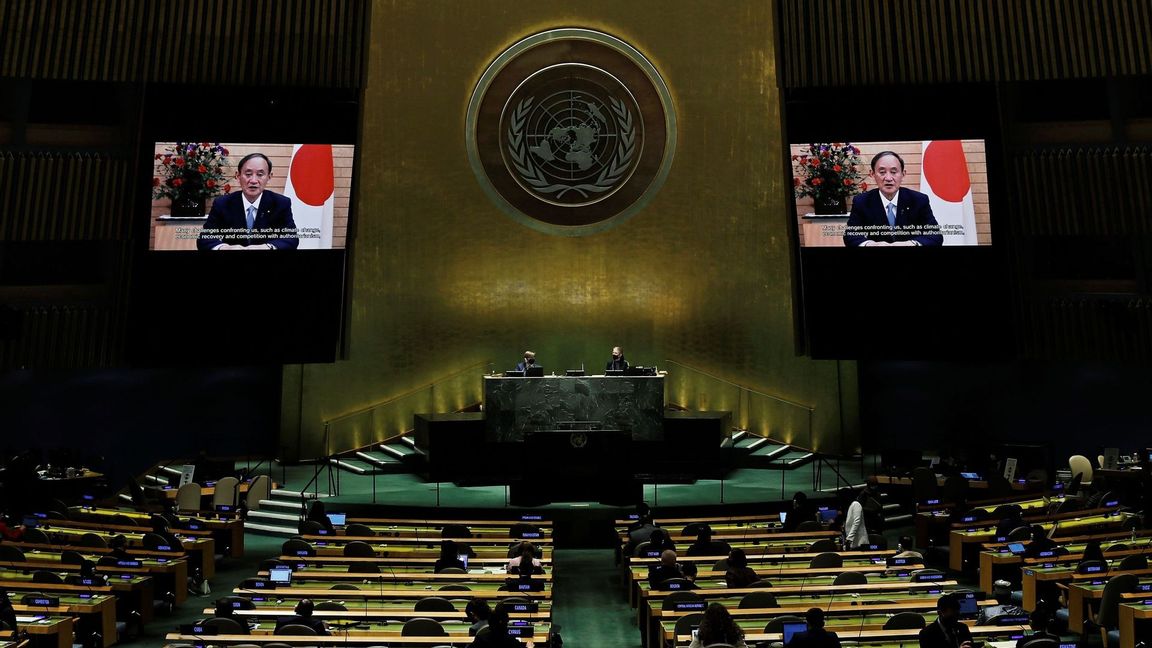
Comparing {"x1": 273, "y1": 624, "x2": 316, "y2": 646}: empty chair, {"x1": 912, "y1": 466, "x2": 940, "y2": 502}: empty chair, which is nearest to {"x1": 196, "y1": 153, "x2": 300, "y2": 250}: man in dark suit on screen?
{"x1": 273, "y1": 624, "x2": 316, "y2": 646}: empty chair

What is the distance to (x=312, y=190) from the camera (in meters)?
16.0

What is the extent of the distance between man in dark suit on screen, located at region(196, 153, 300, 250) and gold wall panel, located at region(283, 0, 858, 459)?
3.20 meters

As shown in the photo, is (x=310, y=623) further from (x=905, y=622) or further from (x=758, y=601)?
(x=905, y=622)

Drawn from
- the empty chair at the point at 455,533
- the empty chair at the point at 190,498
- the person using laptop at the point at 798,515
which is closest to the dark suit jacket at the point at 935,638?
the person using laptop at the point at 798,515

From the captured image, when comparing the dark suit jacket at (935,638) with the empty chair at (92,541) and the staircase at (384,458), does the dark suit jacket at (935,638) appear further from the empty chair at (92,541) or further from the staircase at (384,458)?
the staircase at (384,458)

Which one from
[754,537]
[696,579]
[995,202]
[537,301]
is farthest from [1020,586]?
[537,301]

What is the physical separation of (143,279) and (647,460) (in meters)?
7.55

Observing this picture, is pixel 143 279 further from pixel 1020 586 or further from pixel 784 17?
pixel 1020 586

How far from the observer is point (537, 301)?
19781mm

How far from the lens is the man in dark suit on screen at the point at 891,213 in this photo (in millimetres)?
15844

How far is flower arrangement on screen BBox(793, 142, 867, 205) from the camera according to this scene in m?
15.9

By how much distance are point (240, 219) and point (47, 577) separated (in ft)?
21.7

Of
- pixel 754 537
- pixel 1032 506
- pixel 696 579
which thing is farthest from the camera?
pixel 1032 506

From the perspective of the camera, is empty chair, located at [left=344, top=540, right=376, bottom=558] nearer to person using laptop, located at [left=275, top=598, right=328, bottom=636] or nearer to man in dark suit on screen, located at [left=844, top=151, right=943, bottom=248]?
person using laptop, located at [left=275, top=598, right=328, bottom=636]
